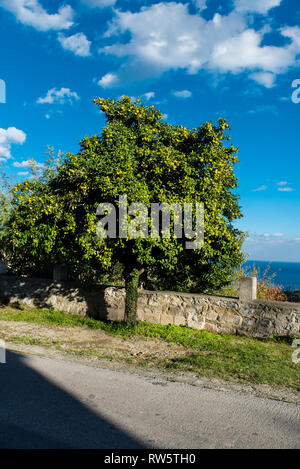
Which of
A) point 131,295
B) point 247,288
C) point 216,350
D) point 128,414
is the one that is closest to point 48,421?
point 128,414

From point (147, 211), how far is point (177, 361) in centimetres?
362

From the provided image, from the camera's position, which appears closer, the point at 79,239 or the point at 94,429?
the point at 94,429

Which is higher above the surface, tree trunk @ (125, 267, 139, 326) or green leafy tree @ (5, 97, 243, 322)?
green leafy tree @ (5, 97, 243, 322)

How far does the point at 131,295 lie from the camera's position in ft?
33.4

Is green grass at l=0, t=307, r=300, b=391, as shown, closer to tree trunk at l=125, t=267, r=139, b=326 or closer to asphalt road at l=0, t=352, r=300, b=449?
tree trunk at l=125, t=267, r=139, b=326

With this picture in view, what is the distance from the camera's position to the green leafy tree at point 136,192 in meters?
8.54

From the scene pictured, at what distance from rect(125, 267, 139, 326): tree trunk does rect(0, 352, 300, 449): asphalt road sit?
385 cm

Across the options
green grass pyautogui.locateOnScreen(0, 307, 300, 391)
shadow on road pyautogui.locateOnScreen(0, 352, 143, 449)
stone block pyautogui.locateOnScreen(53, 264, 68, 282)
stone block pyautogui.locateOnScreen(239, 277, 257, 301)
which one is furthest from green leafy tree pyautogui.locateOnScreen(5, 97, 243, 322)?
shadow on road pyautogui.locateOnScreen(0, 352, 143, 449)

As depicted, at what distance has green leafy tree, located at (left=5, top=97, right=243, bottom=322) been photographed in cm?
854

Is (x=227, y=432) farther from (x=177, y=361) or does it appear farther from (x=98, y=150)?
(x=98, y=150)

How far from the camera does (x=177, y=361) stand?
288 inches

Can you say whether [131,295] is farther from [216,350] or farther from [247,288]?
[247,288]

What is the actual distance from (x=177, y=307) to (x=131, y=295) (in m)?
1.51
